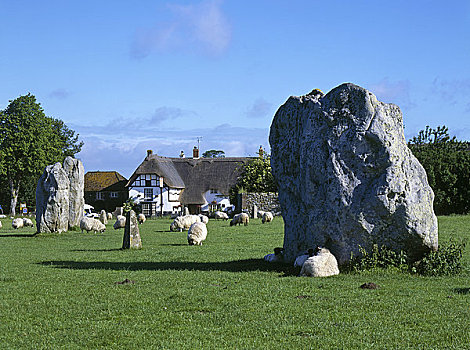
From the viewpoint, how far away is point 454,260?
47.5 feet

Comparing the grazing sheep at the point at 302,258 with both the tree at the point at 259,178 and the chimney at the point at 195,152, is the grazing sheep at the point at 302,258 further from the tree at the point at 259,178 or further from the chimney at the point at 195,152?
the chimney at the point at 195,152

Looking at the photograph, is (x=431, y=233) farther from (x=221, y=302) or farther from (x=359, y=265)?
(x=221, y=302)

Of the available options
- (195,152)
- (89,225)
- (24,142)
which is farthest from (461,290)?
(195,152)

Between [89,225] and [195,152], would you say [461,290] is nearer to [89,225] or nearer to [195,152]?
[89,225]

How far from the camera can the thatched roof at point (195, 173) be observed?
81.6m

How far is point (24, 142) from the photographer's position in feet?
233

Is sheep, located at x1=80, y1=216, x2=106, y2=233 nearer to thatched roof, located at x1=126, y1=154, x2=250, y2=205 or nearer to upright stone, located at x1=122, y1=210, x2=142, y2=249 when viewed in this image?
upright stone, located at x1=122, y1=210, x2=142, y2=249

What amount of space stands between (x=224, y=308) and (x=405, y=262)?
598 centimetres

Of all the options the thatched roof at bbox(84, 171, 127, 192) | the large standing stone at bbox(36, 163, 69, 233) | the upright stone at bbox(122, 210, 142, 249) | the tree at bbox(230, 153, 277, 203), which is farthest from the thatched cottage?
the upright stone at bbox(122, 210, 142, 249)

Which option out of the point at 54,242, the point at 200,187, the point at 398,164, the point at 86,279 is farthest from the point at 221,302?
the point at 200,187

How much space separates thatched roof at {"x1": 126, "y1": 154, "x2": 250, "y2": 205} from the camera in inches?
3214

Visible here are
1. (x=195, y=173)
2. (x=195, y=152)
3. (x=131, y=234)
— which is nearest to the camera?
(x=131, y=234)

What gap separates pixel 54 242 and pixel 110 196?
60073mm

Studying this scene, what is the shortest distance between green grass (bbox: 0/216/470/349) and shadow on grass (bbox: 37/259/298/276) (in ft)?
0.12
